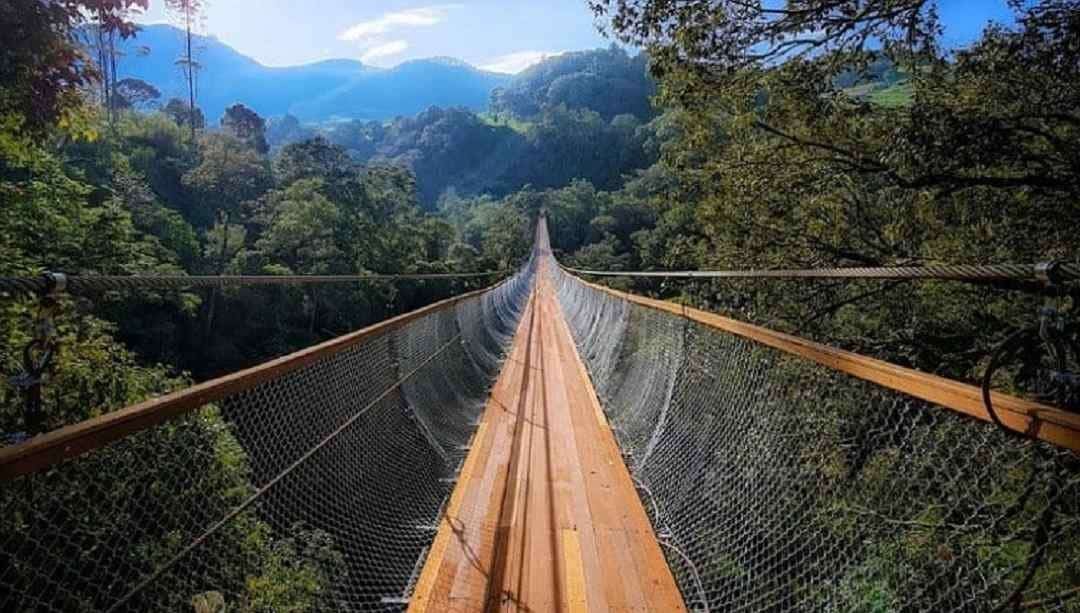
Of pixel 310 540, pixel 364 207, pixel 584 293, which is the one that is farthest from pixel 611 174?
pixel 310 540

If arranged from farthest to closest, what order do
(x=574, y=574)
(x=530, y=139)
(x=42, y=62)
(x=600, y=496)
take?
(x=530, y=139) → (x=42, y=62) → (x=600, y=496) → (x=574, y=574)

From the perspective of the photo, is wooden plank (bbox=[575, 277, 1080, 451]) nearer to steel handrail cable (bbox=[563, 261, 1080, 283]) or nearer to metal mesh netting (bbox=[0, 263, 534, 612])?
steel handrail cable (bbox=[563, 261, 1080, 283])

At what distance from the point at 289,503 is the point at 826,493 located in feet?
5.70

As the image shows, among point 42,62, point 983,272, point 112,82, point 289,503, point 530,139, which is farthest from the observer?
point 530,139

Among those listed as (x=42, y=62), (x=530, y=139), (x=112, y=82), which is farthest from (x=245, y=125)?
(x=42, y=62)

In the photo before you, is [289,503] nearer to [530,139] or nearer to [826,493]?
[826,493]

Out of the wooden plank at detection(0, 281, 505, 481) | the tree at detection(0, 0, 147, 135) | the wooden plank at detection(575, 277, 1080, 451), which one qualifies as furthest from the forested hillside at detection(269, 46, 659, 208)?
the wooden plank at detection(0, 281, 505, 481)

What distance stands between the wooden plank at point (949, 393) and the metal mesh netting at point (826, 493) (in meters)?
0.11

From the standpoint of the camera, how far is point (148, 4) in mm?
4359

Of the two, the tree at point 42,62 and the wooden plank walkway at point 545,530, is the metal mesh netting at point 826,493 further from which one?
the tree at point 42,62

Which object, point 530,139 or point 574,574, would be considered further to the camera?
point 530,139

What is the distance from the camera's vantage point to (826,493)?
2.22 metres

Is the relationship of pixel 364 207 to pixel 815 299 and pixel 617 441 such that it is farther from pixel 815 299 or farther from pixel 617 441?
pixel 617 441

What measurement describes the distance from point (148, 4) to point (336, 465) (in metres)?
4.02
